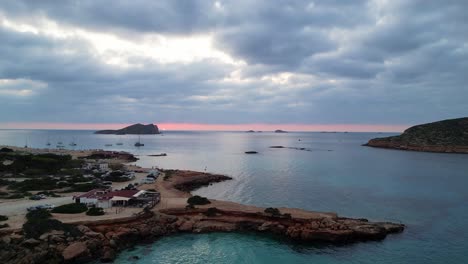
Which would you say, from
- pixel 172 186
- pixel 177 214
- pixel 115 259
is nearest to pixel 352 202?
pixel 177 214

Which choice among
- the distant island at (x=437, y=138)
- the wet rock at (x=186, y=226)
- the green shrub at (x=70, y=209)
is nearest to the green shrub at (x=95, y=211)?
the green shrub at (x=70, y=209)

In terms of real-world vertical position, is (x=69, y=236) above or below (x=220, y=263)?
above

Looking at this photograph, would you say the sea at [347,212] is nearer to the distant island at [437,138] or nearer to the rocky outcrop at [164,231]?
the rocky outcrop at [164,231]

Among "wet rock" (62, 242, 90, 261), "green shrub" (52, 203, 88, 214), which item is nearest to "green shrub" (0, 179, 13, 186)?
"green shrub" (52, 203, 88, 214)

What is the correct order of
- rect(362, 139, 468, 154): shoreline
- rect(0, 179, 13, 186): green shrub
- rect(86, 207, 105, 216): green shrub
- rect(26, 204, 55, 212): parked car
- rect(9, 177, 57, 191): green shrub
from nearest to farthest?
rect(86, 207, 105, 216): green shrub
rect(26, 204, 55, 212): parked car
rect(9, 177, 57, 191): green shrub
rect(0, 179, 13, 186): green shrub
rect(362, 139, 468, 154): shoreline

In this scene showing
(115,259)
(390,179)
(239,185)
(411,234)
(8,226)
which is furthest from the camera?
(390,179)

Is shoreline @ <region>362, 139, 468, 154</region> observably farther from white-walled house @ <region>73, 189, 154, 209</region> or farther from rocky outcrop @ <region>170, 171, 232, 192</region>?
white-walled house @ <region>73, 189, 154, 209</region>

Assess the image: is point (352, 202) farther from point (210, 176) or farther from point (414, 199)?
point (210, 176)

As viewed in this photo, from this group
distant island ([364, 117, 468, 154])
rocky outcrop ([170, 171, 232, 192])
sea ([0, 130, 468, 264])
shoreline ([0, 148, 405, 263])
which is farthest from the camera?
distant island ([364, 117, 468, 154])
